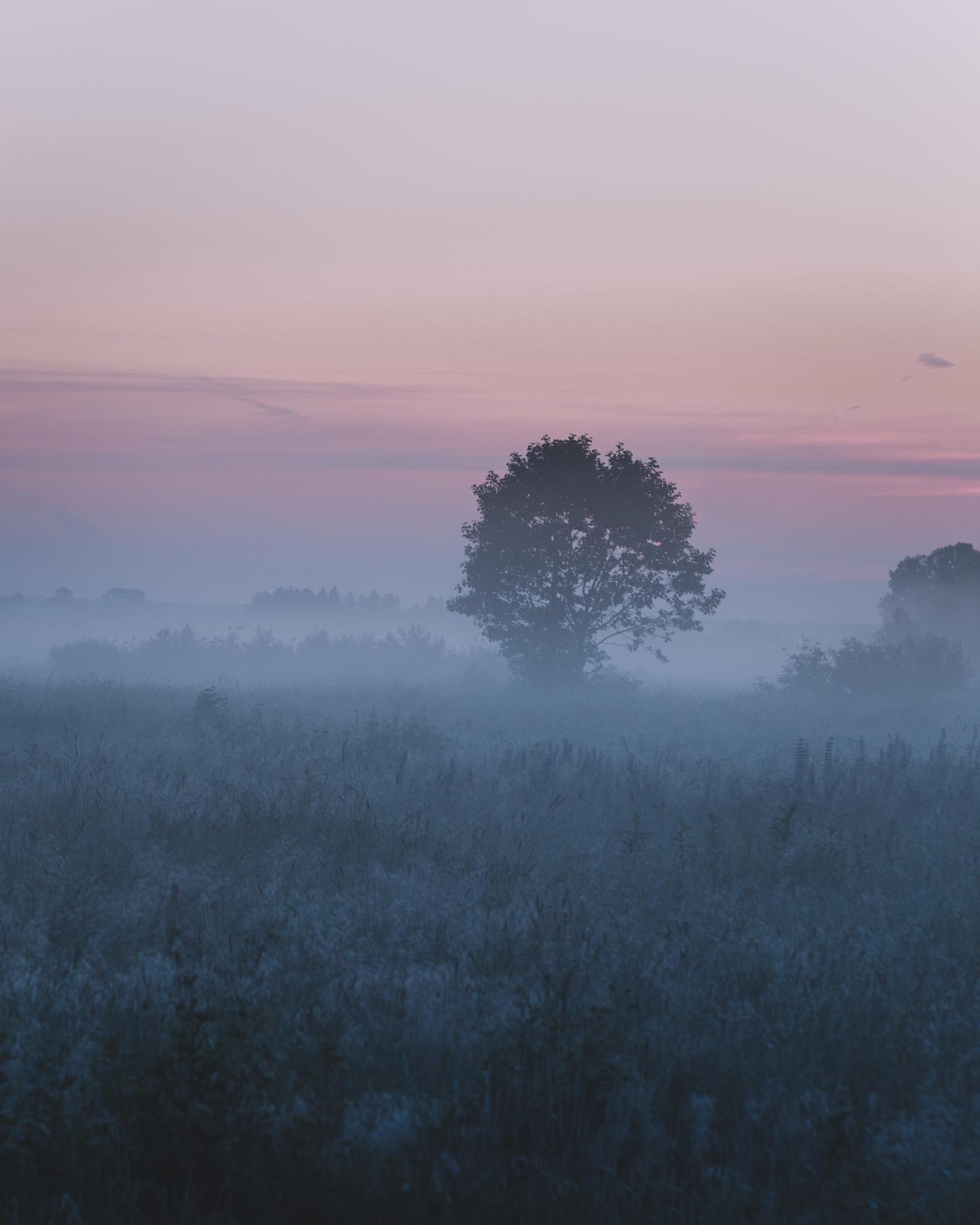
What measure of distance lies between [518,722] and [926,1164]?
16.2m

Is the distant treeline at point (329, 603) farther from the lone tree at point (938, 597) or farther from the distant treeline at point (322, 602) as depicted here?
the lone tree at point (938, 597)

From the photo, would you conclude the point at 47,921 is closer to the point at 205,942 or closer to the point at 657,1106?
the point at 205,942

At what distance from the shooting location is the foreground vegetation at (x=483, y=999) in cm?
363

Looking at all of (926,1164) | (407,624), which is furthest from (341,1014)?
(407,624)

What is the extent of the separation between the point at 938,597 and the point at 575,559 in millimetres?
22991

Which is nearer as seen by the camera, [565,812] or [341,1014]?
[341,1014]

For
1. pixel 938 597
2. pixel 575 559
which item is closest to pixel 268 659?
pixel 575 559

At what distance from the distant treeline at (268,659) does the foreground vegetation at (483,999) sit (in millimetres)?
23992

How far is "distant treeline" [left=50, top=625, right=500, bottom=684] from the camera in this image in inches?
1410

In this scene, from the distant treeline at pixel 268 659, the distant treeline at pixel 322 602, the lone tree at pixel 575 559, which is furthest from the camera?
the distant treeline at pixel 322 602

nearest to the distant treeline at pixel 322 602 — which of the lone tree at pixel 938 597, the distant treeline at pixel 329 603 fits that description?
the distant treeline at pixel 329 603

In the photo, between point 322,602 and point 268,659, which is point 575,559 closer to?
point 268,659

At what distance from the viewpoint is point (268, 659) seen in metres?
39.5

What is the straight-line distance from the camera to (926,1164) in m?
3.90
